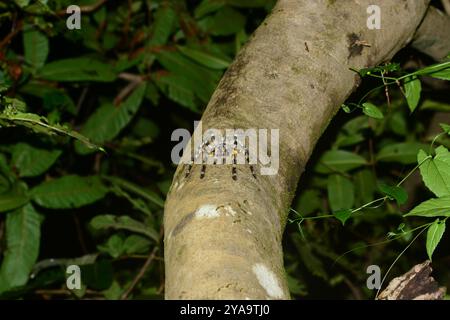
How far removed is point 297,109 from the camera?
1168mm

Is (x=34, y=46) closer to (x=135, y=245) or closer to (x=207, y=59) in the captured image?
(x=207, y=59)

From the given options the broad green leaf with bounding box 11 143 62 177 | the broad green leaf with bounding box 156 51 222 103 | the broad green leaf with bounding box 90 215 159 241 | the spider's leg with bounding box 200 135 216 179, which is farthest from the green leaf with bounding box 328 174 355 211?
the spider's leg with bounding box 200 135 216 179

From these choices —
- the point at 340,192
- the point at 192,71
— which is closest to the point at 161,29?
the point at 192,71

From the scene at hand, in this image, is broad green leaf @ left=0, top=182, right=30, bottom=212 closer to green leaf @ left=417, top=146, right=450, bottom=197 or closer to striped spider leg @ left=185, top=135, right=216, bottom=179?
striped spider leg @ left=185, top=135, right=216, bottom=179

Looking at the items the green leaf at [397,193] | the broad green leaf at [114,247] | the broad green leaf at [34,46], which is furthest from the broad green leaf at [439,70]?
the broad green leaf at [34,46]

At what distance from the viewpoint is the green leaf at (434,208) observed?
1.14m

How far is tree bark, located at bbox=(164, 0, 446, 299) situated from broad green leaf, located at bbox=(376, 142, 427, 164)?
99 centimetres

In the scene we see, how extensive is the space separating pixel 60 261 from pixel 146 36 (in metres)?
1.07

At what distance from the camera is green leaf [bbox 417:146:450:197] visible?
122 centimetres

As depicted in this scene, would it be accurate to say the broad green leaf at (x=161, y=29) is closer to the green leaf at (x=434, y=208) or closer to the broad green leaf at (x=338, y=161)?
the broad green leaf at (x=338, y=161)

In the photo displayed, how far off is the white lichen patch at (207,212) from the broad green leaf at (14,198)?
142 cm

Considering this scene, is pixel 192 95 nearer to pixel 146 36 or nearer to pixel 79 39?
pixel 146 36
